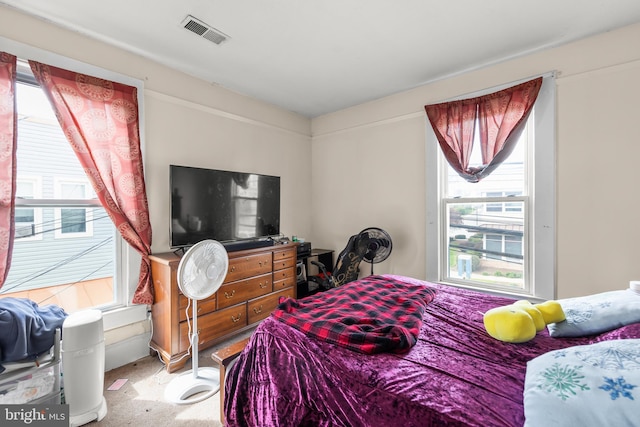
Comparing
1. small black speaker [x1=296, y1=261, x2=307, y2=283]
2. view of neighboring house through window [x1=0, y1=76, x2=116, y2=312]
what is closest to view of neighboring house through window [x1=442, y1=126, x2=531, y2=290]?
small black speaker [x1=296, y1=261, x2=307, y2=283]

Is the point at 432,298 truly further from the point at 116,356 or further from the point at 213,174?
the point at 116,356

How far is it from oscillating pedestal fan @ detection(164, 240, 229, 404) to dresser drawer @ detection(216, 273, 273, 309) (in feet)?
1.58

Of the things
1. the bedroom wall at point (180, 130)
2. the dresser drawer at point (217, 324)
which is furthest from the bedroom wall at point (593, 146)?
the dresser drawer at point (217, 324)

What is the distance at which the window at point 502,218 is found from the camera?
2457 millimetres

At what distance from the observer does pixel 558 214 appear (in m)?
2.42

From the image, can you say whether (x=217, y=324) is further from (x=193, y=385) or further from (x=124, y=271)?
(x=124, y=271)

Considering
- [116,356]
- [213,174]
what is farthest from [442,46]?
[116,356]

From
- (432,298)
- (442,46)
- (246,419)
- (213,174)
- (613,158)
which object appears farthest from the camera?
(213,174)

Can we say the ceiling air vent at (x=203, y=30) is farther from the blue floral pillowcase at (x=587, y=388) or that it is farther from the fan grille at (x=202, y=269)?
the blue floral pillowcase at (x=587, y=388)

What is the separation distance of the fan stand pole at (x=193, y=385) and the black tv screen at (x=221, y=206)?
0.85 meters

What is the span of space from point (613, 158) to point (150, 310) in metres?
4.13

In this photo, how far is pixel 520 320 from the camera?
50.8 inches

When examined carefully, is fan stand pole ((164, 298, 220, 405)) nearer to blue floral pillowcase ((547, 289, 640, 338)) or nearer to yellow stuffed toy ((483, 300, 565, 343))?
yellow stuffed toy ((483, 300, 565, 343))

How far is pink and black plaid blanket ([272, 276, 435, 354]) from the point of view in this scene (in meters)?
1.25
